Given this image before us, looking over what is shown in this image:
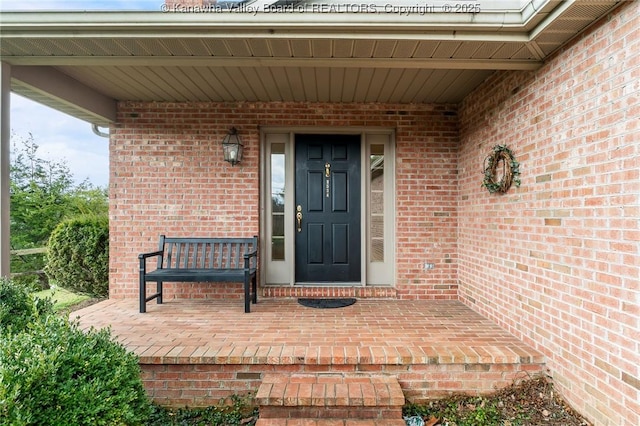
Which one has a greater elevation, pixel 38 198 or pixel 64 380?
pixel 38 198

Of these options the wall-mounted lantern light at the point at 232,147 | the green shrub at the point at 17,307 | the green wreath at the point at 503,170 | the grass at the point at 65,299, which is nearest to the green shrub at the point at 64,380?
the green shrub at the point at 17,307

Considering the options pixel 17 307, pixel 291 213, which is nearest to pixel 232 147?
pixel 291 213

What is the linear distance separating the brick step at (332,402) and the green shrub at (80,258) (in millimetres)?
3117

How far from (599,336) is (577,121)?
50.4 inches

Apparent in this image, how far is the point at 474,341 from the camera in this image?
247 centimetres

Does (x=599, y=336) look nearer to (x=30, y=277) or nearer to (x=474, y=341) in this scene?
(x=474, y=341)

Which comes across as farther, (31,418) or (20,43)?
(20,43)

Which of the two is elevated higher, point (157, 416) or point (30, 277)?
point (30, 277)

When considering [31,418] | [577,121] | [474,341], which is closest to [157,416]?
[31,418]

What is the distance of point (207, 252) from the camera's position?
3676 millimetres

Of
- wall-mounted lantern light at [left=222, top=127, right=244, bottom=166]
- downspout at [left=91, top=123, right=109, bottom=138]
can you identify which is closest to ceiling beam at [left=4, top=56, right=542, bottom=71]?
wall-mounted lantern light at [left=222, top=127, right=244, bottom=166]

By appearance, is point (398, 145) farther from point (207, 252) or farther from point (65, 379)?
point (65, 379)

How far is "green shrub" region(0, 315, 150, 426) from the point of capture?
135cm

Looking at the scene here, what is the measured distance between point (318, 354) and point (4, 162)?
269cm
